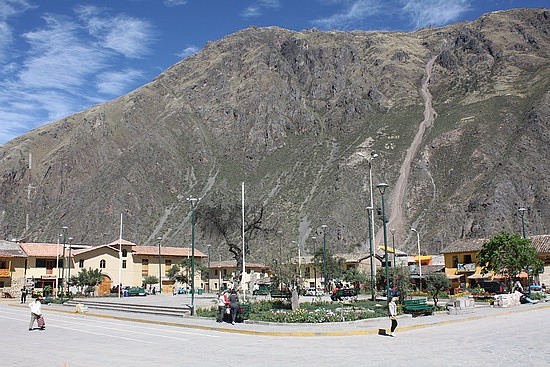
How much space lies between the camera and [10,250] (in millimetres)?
72500

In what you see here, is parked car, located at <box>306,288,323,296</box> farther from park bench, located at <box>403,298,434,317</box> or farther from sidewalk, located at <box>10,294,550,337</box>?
sidewalk, located at <box>10,294,550,337</box>

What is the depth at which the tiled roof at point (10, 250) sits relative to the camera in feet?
232

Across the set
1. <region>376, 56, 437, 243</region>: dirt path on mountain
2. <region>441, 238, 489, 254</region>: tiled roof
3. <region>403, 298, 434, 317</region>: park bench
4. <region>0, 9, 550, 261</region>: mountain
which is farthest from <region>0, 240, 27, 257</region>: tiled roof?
<region>403, 298, 434, 317</region>: park bench

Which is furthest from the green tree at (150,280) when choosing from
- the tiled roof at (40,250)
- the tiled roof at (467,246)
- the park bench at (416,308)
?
the park bench at (416,308)

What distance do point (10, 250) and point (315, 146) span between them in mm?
83402

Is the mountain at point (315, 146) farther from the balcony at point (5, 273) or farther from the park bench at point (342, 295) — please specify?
the park bench at point (342, 295)

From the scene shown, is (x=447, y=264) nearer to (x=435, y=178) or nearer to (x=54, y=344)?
(x=435, y=178)

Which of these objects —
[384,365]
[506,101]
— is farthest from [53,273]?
[506,101]

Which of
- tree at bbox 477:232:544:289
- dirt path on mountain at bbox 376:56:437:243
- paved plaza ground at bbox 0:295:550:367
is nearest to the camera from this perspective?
paved plaza ground at bbox 0:295:550:367

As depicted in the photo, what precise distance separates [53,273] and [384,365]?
233ft

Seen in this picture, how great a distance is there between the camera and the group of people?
83.1ft

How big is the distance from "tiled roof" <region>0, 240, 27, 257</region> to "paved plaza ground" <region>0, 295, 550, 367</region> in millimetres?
48860

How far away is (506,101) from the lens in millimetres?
122312

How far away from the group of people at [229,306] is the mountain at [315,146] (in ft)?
192
